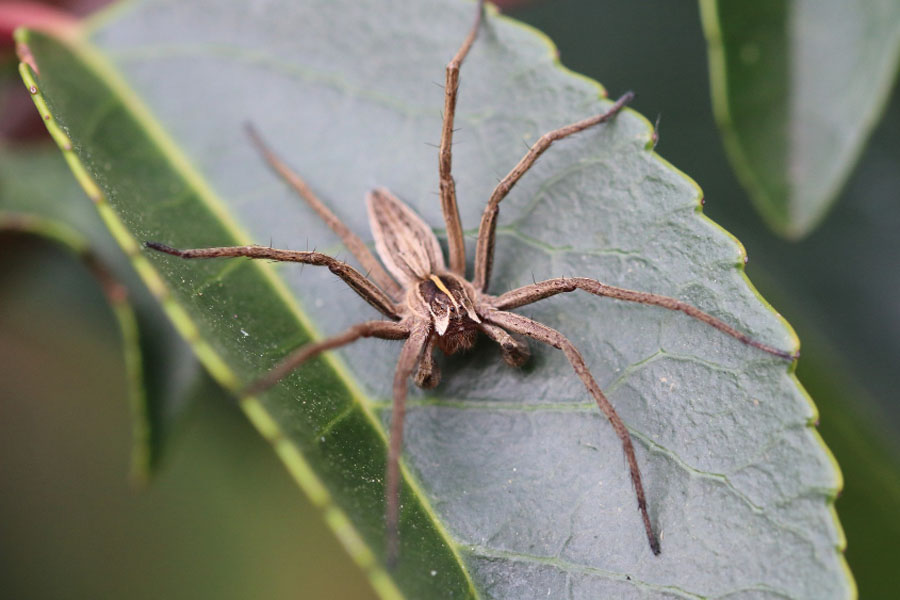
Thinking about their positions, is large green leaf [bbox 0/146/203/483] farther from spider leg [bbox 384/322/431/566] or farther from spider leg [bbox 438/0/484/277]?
spider leg [bbox 438/0/484/277]

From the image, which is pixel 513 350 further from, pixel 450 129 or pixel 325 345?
pixel 450 129

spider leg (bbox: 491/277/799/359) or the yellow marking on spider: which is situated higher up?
spider leg (bbox: 491/277/799/359)

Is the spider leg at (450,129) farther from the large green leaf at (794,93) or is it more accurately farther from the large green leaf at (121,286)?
the large green leaf at (121,286)

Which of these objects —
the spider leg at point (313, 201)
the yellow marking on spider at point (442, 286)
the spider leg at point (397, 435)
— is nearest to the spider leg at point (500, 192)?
the yellow marking on spider at point (442, 286)

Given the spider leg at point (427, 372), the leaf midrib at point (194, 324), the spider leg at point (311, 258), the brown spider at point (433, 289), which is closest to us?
the leaf midrib at point (194, 324)

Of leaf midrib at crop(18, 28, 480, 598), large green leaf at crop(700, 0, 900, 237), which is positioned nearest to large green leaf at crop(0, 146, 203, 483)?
leaf midrib at crop(18, 28, 480, 598)

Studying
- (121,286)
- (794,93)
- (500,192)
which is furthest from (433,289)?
(794,93)
